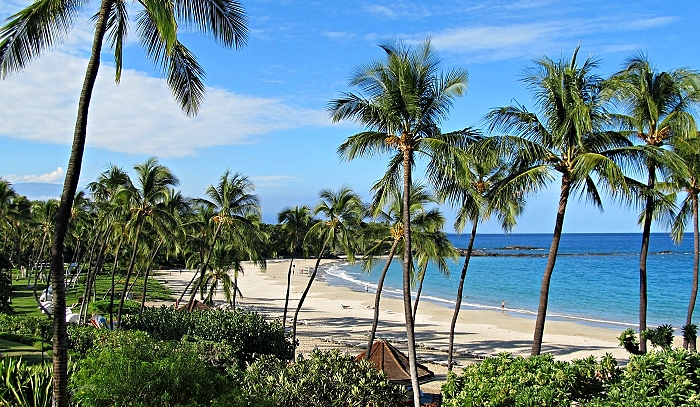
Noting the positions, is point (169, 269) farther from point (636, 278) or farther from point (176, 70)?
point (176, 70)

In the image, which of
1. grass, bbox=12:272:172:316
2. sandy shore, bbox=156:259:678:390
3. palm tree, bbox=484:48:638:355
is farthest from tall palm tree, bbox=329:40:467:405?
grass, bbox=12:272:172:316

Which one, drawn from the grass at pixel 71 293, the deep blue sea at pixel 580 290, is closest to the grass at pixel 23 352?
the grass at pixel 71 293

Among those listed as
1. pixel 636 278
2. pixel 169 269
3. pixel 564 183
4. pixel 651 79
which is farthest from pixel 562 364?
pixel 169 269

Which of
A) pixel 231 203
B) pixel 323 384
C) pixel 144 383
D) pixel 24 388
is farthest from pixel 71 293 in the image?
pixel 144 383

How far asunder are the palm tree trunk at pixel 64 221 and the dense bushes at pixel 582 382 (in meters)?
5.07

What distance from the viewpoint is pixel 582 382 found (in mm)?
6445

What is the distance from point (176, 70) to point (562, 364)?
24.5 feet

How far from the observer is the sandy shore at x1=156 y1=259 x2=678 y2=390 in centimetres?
2481

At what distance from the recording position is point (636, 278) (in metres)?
67.4

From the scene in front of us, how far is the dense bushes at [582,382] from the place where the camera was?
571 centimetres

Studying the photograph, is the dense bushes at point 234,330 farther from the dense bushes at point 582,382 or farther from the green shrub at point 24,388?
the dense bushes at point 582,382

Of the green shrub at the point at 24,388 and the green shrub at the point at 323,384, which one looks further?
the green shrub at the point at 24,388

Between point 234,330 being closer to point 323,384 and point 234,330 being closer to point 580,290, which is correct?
point 323,384

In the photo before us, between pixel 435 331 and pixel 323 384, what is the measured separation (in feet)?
76.8
